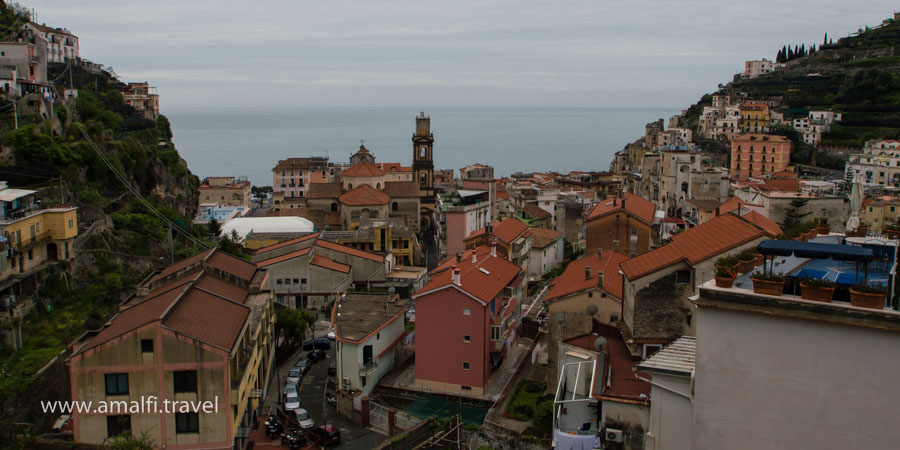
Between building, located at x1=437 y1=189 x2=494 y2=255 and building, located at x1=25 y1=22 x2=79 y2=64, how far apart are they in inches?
1456

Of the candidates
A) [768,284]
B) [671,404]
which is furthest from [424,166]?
[768,284]

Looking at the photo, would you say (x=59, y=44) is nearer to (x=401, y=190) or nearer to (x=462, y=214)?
(x=401, y=190)

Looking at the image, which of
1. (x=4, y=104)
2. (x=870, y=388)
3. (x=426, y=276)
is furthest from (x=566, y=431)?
(x=4, y=104)

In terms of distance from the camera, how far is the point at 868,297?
6.11 m

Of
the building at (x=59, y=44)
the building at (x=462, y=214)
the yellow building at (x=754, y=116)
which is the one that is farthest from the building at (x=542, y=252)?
the yellow building at (x=754, y=116)

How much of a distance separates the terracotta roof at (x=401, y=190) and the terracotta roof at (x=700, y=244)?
32887 mm

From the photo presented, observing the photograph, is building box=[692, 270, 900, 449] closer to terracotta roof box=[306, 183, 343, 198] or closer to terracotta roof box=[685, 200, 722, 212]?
→ terracotta roof box=[685, 200, 722, 212]

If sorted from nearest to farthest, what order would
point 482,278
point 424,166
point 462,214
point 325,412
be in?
point 325,412 < point 482,278 < point 462,214 < point 424,166

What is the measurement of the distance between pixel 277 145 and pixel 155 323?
183m

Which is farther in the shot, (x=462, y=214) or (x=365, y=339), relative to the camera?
(x=462, y=214)

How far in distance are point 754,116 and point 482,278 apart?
7409 cm

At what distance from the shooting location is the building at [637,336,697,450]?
8.18 meters

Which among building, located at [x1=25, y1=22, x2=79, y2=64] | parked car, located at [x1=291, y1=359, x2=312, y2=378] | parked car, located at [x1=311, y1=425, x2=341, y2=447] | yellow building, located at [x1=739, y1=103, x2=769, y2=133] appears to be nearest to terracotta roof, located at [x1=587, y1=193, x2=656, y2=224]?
parked car, located at [x1=291, y1=359, x2=312, y2=378]

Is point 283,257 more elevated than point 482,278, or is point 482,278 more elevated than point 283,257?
point 482,278
